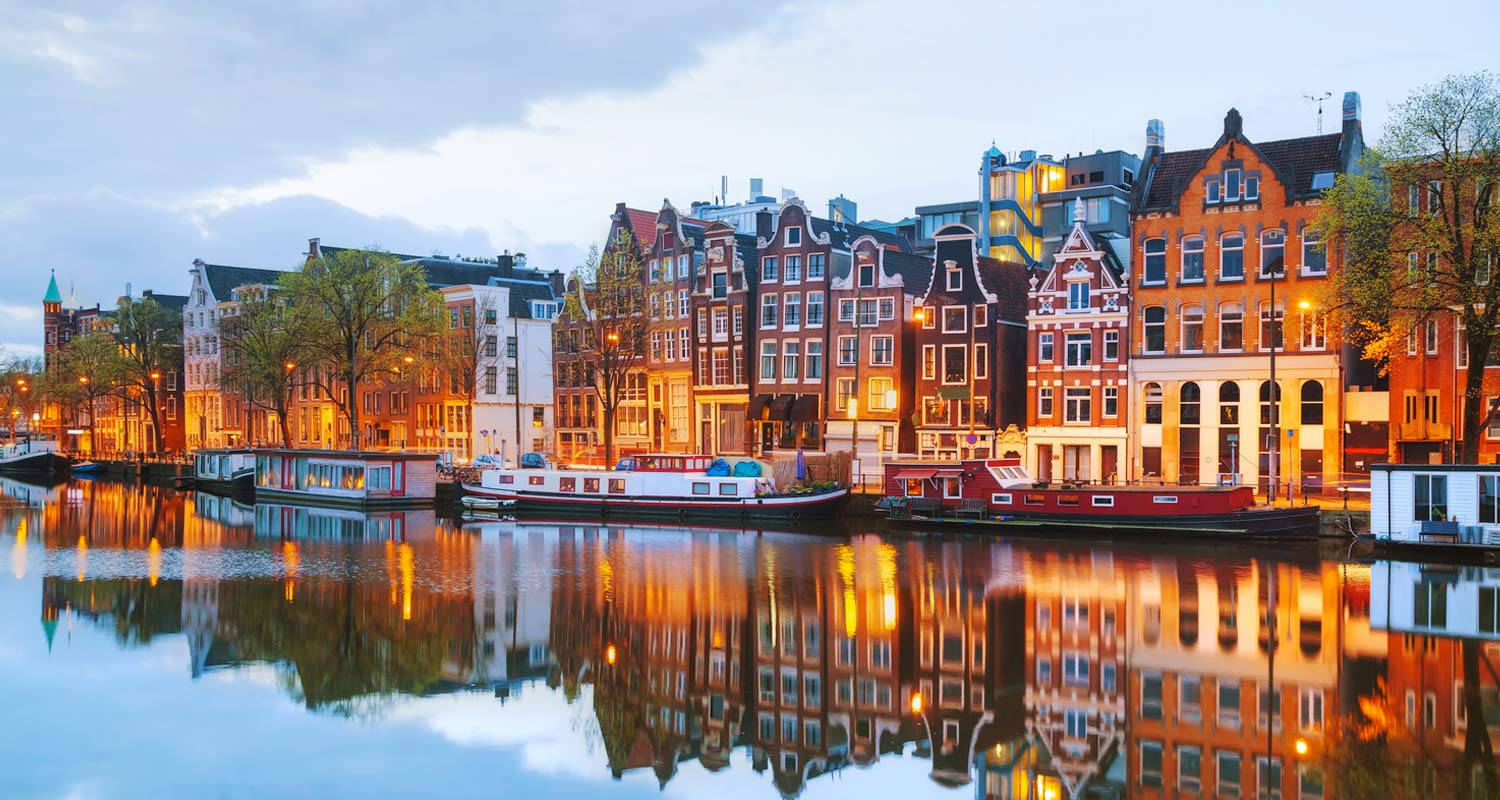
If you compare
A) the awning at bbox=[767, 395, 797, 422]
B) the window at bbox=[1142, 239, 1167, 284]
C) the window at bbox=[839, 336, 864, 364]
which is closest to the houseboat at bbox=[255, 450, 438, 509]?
the awning at bbox=[767, 395, 797, 422]

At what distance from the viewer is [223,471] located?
92938 mm

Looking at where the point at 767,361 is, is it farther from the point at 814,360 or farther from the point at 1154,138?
the point at 1154,138

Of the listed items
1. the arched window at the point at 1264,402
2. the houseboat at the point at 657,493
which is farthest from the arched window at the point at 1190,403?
the houseboat at the point at 657,493

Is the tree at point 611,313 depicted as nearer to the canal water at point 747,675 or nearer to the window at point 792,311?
the window at point 792,311

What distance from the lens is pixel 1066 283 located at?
66938mm

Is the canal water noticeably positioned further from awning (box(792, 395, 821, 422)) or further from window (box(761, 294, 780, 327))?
window (box(761, 294, 780, 327))

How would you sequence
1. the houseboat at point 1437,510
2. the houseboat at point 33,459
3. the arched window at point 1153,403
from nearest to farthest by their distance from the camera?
the houseboat at point 1437,510
the arched window at point 1153,403
the houseboat at point 33,459

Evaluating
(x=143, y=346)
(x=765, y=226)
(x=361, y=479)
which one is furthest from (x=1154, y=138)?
(x=143, y=346)

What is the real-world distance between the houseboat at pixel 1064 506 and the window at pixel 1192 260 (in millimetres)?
12633

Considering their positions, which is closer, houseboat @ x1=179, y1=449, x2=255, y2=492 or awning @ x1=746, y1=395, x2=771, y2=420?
awning @ x1=746, y1=395, x2=771, y2=420

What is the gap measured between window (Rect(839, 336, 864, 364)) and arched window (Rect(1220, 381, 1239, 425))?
20.6 meters

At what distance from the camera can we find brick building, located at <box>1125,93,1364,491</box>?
60156mm

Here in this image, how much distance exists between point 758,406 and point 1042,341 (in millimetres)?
18708

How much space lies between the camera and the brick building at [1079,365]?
65375 millimetres
